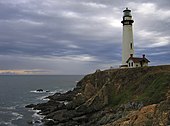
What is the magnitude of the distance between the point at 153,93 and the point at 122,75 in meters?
12.5

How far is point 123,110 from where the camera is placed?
139 ft

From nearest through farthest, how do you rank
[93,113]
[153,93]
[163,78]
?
[153,93]
[163,78]
[93,113]

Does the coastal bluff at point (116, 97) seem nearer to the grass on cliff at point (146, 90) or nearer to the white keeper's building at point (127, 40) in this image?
the grass on cliff at point (146, 90)

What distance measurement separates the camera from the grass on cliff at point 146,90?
41.2 metres

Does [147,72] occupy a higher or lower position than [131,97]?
higher

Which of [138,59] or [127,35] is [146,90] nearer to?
[138,59]

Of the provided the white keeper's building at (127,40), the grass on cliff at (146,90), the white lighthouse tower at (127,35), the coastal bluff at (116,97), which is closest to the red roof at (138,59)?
the white keeper's building at (127,40)

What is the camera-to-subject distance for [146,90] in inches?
1796

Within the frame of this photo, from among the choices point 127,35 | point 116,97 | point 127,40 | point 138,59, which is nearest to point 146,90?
point 116,97

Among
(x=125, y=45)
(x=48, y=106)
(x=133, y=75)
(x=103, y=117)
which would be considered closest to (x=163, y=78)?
(x=133, y=75)

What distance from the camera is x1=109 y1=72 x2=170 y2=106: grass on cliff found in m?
41.2

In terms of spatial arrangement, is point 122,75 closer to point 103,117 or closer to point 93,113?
point 93,113

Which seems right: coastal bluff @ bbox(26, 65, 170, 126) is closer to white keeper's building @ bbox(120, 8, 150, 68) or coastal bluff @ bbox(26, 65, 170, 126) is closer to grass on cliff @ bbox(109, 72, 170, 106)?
grass on cliff @ bbox(109, 72, 170, 106)

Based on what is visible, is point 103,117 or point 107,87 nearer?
point 103,117
